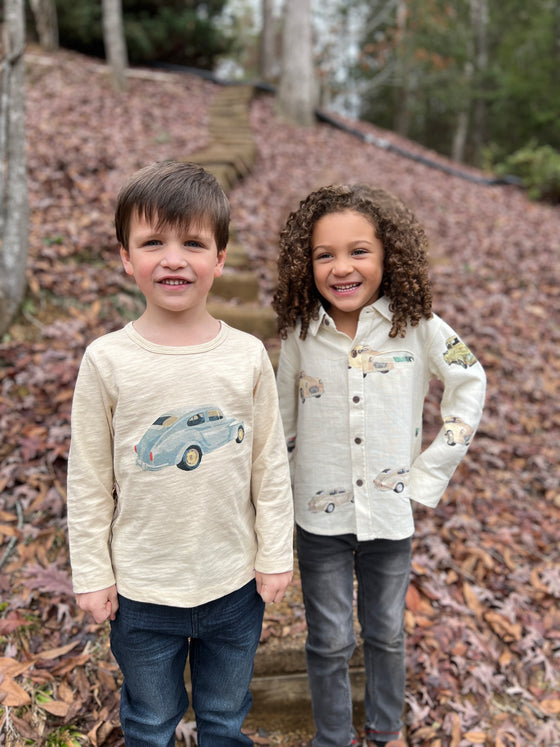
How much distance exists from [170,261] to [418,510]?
244 cm

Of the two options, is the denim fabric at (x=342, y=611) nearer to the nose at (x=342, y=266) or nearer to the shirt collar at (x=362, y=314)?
the shirt collar at (x=362, y=314)

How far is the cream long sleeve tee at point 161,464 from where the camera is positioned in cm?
144

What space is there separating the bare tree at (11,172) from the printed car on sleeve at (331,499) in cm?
257

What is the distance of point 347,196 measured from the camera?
182 cm

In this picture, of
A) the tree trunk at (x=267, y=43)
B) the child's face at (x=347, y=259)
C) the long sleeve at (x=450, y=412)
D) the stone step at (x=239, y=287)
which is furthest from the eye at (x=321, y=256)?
the tree trunk at (x=267, y=43)

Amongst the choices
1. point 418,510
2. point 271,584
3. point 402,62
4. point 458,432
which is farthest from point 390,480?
point 402,62

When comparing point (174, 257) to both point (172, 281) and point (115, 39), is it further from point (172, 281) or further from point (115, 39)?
point (115, 39)

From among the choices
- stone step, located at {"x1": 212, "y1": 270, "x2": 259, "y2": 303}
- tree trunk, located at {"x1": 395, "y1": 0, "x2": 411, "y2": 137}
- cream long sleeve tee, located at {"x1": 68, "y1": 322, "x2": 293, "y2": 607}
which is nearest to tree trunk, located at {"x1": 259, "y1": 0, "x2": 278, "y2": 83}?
tree trunk, located at {"x1": 395, "y1": 0, "x2": 411, "y2": 137}

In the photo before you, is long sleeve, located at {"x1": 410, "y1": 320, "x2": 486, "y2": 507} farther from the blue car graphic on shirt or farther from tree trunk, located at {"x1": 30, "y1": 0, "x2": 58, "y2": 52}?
tree trunk, located at {"x1": 30, "y1": 0, "x2": 58, "y2": 52}

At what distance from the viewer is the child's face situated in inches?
70.2

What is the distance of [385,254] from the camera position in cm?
185

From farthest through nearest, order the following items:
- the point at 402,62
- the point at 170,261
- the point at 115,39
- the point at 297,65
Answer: the point at 402,62 < the point at 297,65 < the point at 115,39 < the point at 170,261

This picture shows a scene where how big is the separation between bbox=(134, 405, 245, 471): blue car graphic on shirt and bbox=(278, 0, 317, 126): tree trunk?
11409mm

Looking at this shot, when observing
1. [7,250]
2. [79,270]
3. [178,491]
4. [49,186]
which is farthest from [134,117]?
[178,491]
